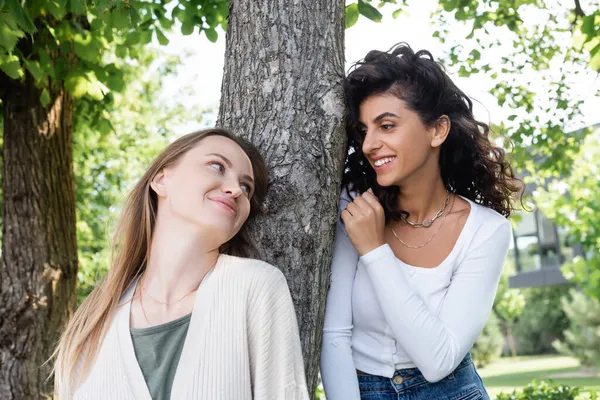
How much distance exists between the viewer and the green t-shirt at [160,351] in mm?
Result: 2225

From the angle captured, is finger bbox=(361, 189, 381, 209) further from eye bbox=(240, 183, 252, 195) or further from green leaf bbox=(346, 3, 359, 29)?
green leaf bbox=(346, 3, 359, 29)

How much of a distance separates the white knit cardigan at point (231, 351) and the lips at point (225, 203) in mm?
193

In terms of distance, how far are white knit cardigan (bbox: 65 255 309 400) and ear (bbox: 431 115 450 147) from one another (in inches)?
40.1

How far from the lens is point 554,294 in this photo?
34.2 meters

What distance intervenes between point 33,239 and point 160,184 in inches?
140

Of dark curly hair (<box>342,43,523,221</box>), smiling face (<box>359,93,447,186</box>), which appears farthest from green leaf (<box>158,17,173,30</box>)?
smiling face (<box>359,93,447,186</box>)

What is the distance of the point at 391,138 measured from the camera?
2852 millimetres

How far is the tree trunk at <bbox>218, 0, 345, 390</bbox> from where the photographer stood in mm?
2684

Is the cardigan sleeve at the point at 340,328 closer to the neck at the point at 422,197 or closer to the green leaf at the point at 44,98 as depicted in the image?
the neck at the point at 422,197

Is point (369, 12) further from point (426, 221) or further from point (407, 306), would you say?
point (407, 306)

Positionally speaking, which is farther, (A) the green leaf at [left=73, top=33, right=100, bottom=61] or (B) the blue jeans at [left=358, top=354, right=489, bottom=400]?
(A) the green leaf at [left=73, top=33, right=100, bottom=61]

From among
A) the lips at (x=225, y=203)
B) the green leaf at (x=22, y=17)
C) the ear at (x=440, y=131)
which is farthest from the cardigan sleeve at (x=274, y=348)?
the green leaf at (x=22, y=17)

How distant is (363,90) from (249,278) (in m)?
1.05

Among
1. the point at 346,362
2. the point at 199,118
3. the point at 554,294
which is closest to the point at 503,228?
the point at 346,362
